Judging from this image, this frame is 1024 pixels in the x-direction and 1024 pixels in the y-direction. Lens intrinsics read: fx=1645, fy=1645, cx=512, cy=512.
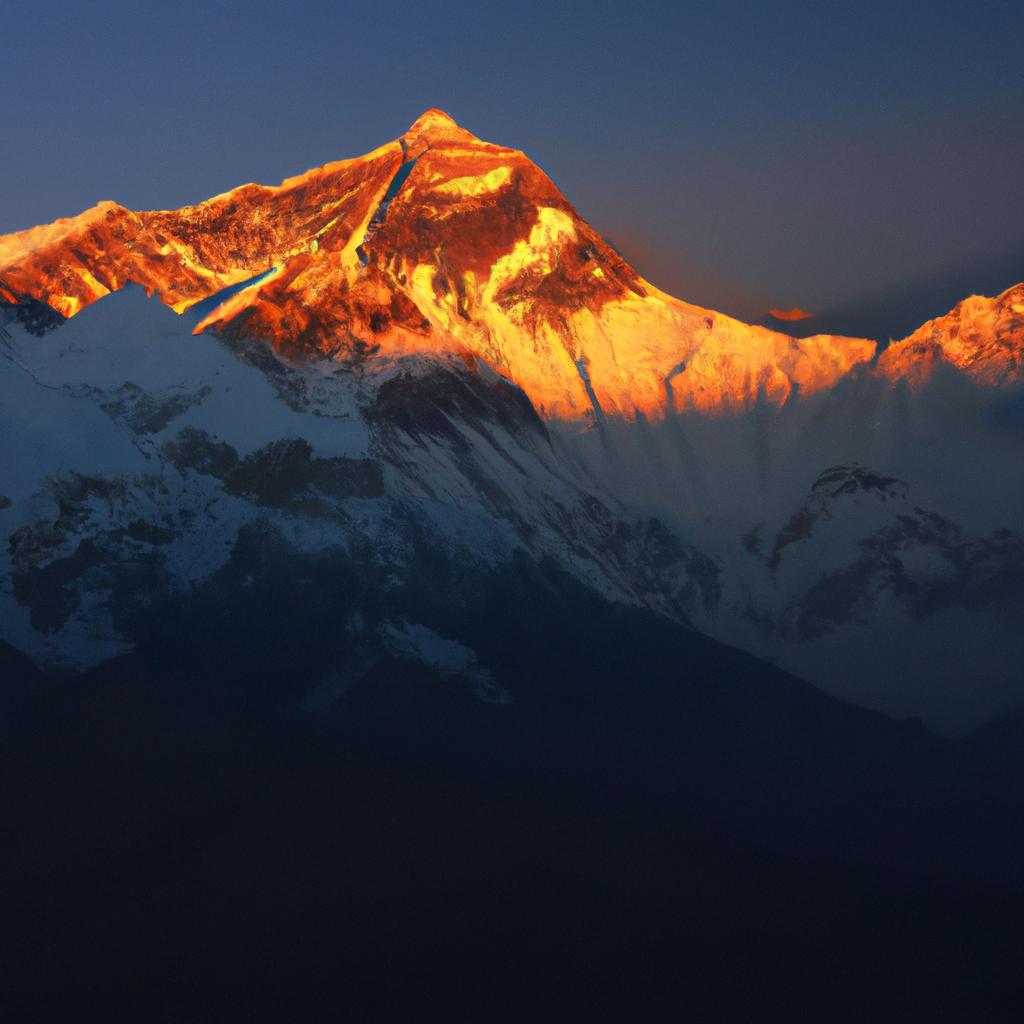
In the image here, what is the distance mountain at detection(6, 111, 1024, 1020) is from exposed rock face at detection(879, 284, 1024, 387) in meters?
0.27

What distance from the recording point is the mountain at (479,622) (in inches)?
2692

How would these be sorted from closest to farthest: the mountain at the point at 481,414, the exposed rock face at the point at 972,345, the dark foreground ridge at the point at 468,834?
the dark foreground ridge at the point at 468,834, the mountain at the point at 481,414, the exposed rock face at the point at 972,345

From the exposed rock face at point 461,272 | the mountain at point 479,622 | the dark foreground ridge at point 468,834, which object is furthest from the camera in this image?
the exposed rock face at point 461,272

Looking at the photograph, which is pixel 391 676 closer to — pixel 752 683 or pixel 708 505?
pixel 752 683

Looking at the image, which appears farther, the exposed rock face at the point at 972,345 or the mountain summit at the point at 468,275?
the exposed rock face at the point at 972,345

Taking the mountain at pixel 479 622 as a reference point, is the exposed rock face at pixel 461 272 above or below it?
above

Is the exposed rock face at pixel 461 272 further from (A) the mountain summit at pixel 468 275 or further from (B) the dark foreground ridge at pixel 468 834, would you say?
(B) the dark foreground ridge at pixel 468 834

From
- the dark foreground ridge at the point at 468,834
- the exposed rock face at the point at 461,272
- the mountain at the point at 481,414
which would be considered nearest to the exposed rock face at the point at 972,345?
the mountain at the point at 481,414

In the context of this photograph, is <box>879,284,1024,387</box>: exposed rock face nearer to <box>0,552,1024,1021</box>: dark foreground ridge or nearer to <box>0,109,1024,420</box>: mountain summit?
<box>0,109,1024,420</box>: mountain summit

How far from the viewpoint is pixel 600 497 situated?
4008 inches

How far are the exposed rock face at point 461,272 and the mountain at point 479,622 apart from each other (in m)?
0.31

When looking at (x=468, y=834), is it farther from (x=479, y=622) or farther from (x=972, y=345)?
(x=972, y=345)

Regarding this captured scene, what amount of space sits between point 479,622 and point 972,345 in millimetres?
46281

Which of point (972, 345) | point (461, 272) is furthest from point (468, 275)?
point (972, 345)
